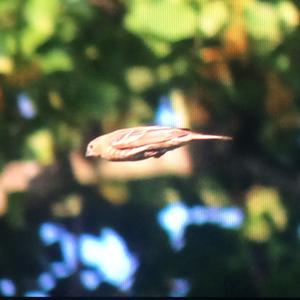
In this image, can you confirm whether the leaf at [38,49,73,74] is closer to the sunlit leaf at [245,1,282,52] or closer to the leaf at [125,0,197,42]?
the leaf at [125,0,197,42]

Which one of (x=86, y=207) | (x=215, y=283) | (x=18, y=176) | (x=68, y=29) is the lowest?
(x=215, y=283)

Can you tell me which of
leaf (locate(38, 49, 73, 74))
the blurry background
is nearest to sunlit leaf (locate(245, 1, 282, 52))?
the blurry background

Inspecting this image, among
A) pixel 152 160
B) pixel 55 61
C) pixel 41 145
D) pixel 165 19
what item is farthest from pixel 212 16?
pixel 152 160

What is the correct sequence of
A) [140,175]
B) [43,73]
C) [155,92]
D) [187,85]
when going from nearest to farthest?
[43,73], [187,85], [155,92], [140,175]

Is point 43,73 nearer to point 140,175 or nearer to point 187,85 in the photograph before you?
point 187,85

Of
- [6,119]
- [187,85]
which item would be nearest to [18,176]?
[6,119]

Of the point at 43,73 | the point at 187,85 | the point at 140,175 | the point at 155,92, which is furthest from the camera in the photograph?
the point at 140,175

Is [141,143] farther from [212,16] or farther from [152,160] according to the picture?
[152,160]

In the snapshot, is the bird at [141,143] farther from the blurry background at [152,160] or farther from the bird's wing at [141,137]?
the blurry background at [152,160]
